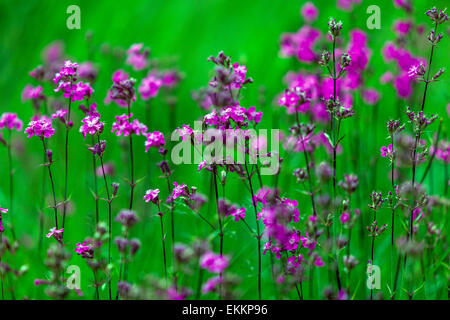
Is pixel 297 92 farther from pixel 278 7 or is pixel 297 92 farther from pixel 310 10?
pixel 278 7

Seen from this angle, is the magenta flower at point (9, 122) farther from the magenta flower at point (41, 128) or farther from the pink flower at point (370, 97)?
the pink flower at point (370, 97)

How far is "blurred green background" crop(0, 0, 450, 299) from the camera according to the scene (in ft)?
8.93

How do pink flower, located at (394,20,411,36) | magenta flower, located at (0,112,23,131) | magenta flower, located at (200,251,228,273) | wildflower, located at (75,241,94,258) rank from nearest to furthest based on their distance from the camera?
magenta flower, located at (200,251,228,273) → wildflower, located at (75,241,94,258) → magenta flower, located at (0,112,23,131) → pink flower, located at (394,20,411,36)

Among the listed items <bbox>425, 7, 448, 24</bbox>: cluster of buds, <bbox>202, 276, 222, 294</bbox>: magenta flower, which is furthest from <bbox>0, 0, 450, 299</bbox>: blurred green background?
<bbox>425, 7, 448, 24</bbox>: cluster of buds

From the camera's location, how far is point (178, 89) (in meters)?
3.86

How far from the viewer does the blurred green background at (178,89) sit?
2723mm

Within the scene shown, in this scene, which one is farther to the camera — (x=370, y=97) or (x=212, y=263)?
(x=370, y=97)

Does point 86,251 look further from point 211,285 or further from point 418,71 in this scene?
point 418,71

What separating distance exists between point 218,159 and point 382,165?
5.89 feet

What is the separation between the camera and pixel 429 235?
6.73 feet

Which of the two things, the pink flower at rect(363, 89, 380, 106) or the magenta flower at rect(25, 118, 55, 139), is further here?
the pink flower at rect(363, 89, 380, 106)

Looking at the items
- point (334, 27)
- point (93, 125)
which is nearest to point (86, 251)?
point (93, 125)

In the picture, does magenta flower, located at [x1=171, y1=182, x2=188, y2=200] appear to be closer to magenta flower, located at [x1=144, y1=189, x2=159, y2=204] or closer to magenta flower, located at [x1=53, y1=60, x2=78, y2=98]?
magenta flower, located at [x1=144, y1=189, x2=159, y2=204]

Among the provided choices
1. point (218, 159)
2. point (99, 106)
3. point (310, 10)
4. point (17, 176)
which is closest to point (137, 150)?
point (99, 106)
